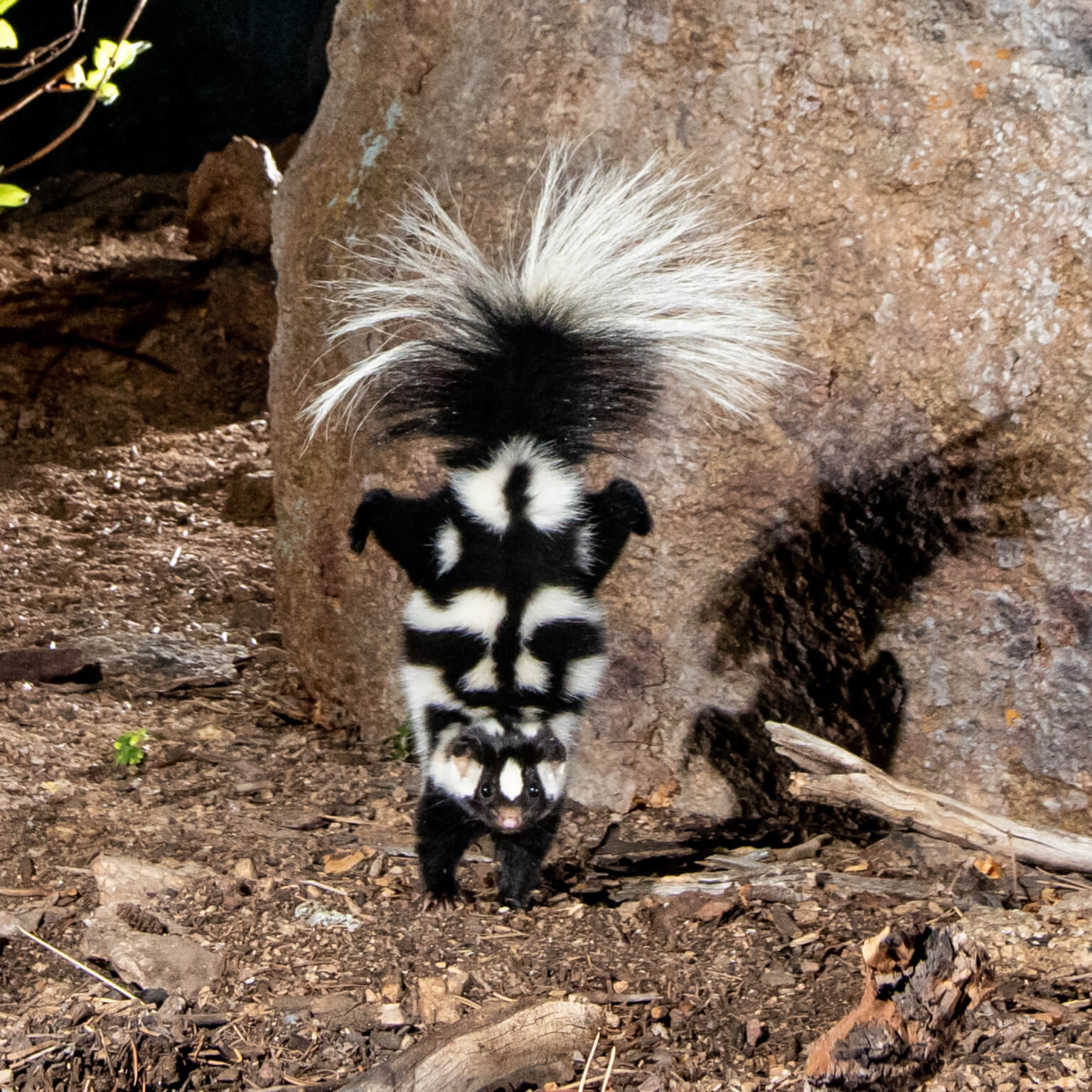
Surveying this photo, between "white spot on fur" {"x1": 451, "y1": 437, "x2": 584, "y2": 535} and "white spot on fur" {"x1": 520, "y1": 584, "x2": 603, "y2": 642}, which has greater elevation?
"white spot on fur" {"x1": 451, "y1": 437, "x2": 584, "y2": 535}

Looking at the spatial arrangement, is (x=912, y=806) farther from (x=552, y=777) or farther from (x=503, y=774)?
(x=503, y=774)

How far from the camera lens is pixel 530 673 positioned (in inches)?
116

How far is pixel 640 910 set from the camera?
307 centimetres

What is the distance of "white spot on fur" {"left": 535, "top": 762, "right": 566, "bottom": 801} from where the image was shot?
2969 millimetres

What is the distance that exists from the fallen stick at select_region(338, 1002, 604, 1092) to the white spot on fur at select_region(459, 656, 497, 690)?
71cm

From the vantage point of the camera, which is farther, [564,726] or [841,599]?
[841,599]

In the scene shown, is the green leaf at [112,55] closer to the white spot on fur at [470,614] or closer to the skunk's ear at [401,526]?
the skunk's ear at [401,526]

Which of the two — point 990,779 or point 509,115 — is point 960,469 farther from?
point 509,115

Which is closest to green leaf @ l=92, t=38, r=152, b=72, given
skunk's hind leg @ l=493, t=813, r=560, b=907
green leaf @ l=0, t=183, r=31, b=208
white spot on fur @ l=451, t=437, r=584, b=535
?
green leaf @ l=0, t=183, r=31, b=208

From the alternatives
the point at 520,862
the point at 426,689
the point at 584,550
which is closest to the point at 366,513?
the point at 426,689

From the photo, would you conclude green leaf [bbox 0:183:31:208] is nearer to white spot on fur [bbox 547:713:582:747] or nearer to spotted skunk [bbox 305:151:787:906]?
spotted skunk [bbox 305:151:787:906]

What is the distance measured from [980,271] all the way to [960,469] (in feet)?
1.57

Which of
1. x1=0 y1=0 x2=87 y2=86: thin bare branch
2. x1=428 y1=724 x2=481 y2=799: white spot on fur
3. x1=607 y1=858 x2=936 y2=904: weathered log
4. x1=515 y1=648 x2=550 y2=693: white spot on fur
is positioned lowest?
x1=607 y1=858 x2=936 y2=904: weathered log

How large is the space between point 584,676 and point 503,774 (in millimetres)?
389
